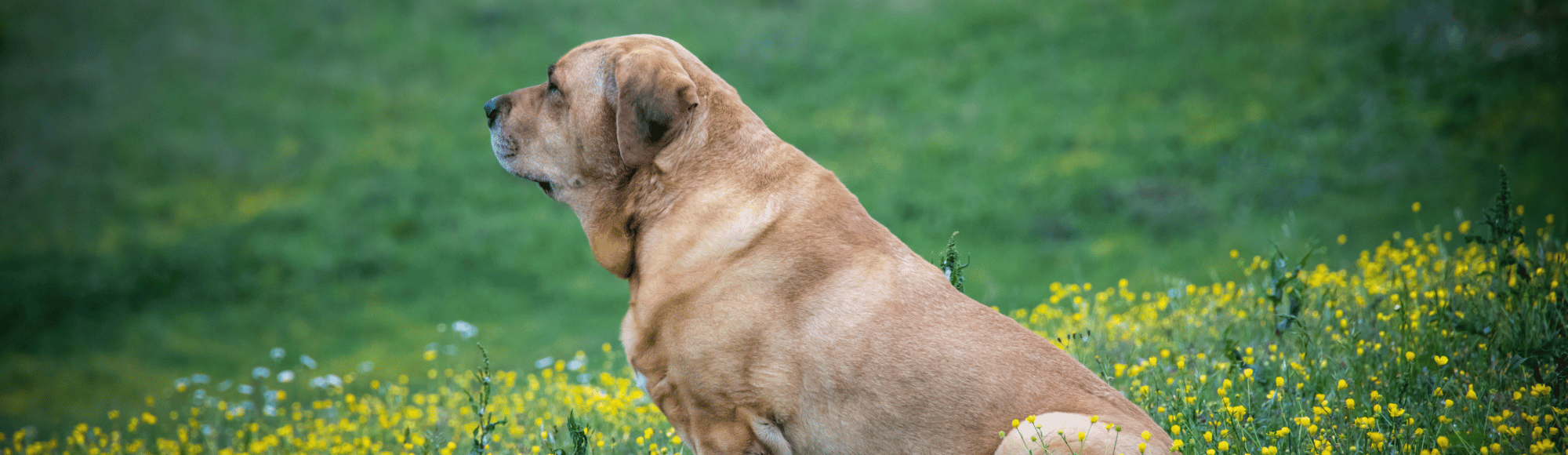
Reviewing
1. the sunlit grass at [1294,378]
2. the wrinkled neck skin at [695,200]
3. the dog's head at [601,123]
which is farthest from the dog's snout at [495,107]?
the sunlit grass at [1294,378]

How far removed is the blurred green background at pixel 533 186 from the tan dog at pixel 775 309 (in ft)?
22.9

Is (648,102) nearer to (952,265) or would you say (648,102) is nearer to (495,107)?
(495,107)

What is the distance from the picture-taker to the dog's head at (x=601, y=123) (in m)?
3.12

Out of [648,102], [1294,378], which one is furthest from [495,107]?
[1294,378]

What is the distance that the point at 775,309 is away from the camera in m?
2.93

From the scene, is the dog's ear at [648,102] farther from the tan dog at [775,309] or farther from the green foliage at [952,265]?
the green foliage at [952,265]

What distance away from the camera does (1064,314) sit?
555 cm

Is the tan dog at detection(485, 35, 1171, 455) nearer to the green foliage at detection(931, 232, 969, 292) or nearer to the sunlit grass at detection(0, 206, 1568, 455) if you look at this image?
the sunlit grass at detection(0, 206, 1568, 455)

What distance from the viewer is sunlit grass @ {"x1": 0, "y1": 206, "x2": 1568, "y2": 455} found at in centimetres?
356

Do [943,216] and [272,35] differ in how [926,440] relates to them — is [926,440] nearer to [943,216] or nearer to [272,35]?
[943,216]

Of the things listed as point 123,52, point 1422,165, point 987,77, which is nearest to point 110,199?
point 123,52

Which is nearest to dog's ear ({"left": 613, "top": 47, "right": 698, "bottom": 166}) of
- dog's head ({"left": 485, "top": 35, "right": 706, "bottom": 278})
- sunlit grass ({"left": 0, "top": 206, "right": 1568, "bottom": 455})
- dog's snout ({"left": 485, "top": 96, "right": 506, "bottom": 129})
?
dog's head ({"left": 485, "top": 35, "right": 706, "bottom": 278})

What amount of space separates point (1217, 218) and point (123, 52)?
16147 millimetres

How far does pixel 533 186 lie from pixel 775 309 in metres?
11.9
